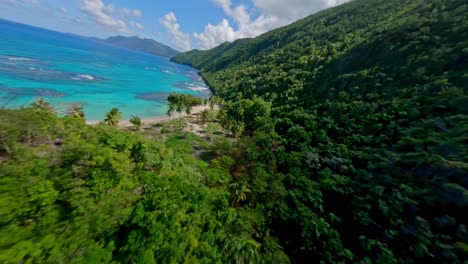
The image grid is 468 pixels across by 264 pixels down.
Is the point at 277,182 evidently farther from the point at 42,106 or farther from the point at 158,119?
the point at 158,119

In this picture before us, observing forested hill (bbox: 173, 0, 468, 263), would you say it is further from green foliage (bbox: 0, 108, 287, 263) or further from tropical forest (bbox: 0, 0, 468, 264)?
green foliage (bbox: 0, 108, 287, 263)

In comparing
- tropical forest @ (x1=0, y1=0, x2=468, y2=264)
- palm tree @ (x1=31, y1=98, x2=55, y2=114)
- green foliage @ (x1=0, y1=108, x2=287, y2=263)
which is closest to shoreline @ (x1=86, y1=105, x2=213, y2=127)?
tropical forest @ (x1=0, y1=0, x2=468, y2=264)

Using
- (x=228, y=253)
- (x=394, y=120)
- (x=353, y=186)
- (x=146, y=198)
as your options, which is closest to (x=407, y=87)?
(x=394, y=120)

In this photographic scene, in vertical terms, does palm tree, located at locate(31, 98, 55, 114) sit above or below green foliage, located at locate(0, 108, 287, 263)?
above

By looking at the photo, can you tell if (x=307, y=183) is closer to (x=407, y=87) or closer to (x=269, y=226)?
(x=269, y=226)

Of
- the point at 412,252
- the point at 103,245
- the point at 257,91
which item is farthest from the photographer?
the point at 257,91

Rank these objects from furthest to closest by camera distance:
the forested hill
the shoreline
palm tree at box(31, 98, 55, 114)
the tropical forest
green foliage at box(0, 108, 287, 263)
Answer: the shoreline, palm tree at box(31, 98, 55, 114), the forested hill, the tropical forest, green foliage at box(0, 108, 287, 263)

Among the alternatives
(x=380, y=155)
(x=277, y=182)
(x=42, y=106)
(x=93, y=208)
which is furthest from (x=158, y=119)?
(x=93, y=208)

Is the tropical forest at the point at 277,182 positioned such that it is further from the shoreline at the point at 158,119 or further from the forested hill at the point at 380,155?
the shoreline at the point at 158,119

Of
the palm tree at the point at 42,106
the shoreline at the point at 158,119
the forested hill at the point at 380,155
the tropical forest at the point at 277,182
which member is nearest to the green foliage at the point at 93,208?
the tropical forest at the point at 277,182
